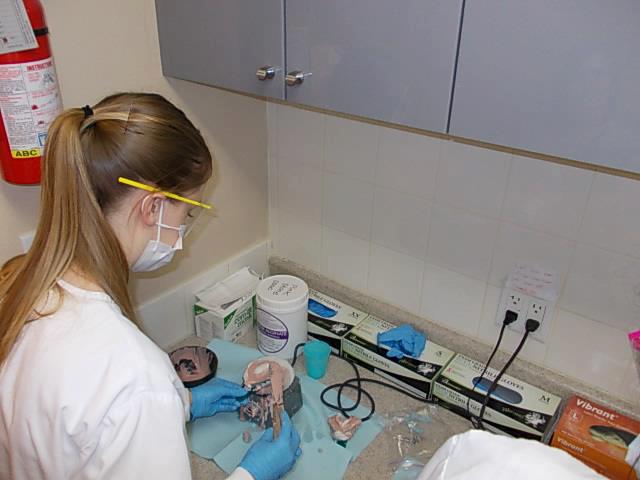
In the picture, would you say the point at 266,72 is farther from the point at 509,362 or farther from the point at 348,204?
the point at 509,362

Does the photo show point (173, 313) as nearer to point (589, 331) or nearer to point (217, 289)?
point (217, 289)

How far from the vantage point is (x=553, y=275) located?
1.12 meters

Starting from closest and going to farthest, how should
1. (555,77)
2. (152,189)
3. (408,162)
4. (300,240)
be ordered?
(555,77) → (152,189) → (408,162) → (300,240)

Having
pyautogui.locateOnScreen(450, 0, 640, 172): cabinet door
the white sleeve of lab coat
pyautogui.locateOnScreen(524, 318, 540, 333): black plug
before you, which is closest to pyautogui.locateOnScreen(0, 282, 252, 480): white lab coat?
the white sleeve of lab coat

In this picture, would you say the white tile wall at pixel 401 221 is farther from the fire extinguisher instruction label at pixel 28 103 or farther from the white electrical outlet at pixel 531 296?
the fire extinguisher instruction label at pixel 28 103

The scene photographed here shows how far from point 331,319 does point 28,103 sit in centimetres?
86

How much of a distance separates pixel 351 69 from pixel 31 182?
61cm

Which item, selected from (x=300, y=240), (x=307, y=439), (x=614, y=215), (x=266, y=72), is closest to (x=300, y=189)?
(x=300, y=240)

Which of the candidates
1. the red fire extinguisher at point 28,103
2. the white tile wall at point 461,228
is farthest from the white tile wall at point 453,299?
the red fire extinguisher at point 28,103

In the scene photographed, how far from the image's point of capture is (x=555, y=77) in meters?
0.66

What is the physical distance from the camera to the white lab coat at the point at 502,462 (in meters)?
0.54

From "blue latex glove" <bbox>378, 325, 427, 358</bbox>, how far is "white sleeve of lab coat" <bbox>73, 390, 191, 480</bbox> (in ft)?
2.17

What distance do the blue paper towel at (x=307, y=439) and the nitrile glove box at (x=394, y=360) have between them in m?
0.12

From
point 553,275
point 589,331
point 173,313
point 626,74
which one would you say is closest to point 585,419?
point 589,331
